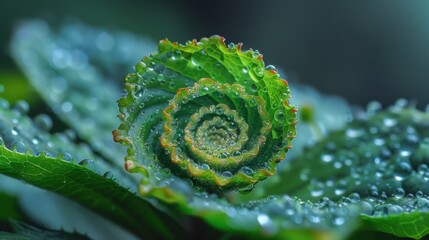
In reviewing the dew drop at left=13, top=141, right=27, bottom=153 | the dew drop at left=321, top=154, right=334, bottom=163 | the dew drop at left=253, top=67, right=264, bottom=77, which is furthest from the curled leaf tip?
the dew drop at left=321, top=154, right=334, bottom=163

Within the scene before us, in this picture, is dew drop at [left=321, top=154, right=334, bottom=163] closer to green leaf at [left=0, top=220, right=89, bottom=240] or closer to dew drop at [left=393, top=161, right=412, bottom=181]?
dew drop at [left=393, top=161, right=412, bottom=181]

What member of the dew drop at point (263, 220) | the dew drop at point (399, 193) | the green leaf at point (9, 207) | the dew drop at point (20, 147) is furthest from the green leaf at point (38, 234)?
the dew drop at point (399, 193)

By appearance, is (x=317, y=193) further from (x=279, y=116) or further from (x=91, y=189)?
(x=91, y=189)

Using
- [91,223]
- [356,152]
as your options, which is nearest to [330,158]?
[356,152]

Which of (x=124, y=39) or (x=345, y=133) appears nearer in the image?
(x=345, y=133)

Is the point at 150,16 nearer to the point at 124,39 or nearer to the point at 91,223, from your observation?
the point at 124,39

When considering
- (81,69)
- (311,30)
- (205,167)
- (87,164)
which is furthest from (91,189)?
(311,30)

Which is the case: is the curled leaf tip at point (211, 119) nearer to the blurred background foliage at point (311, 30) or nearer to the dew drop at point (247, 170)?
the dew drop at point (247, 170)
